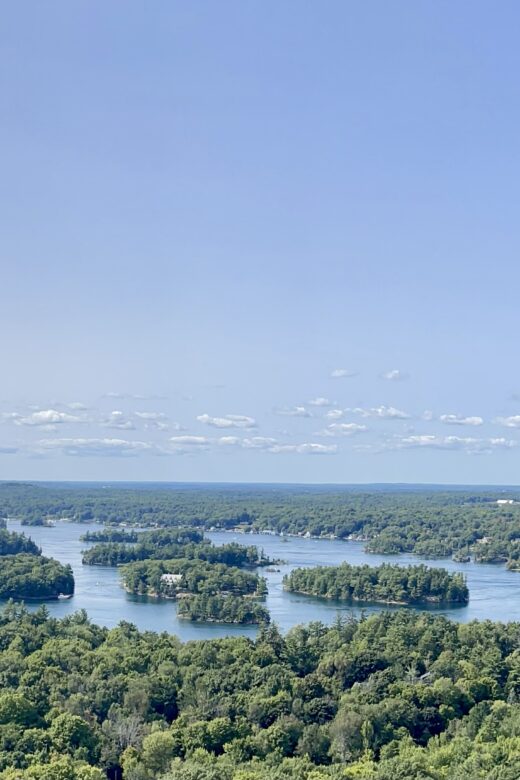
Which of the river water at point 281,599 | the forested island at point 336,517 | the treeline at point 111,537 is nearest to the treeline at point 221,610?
the river water at point 281,599

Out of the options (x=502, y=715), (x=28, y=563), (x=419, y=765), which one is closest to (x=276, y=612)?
(x=28, y=563)

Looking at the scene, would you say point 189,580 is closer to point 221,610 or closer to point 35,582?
point 35,582

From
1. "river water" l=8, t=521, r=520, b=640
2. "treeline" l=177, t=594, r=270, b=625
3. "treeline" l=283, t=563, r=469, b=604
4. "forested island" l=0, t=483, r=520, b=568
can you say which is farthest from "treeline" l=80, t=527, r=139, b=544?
"treeline" l=177, t=594, r=270, b=625

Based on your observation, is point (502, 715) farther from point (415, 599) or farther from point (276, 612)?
point (415, 599)

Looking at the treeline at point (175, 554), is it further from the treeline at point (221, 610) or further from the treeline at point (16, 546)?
the treeline at point (221, 610)

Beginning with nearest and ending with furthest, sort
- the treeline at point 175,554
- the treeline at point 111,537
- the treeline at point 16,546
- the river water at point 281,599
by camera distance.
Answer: the river water at point 281,599 → the treeline at point 175,554 → the treeline at point 16,546 → the treeline at point 111,537

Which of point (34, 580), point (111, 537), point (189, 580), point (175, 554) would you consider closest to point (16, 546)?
point (175, 554)

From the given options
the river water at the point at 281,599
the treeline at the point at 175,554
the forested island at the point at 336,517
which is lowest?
the river water at the point at 281,599
